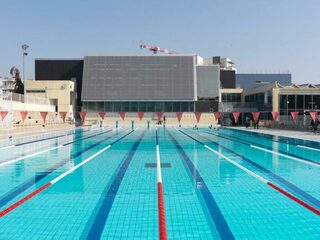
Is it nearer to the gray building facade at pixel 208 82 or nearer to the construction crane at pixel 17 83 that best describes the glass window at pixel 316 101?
the gray building facade at pixel 208 82

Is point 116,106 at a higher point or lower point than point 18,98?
lower

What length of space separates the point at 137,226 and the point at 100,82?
4495cm

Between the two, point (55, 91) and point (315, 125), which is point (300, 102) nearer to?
point (315, 125)

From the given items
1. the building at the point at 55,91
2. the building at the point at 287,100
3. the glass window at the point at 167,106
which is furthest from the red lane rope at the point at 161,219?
the glass window at the point at 167,106

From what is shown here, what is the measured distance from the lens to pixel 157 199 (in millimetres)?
6418

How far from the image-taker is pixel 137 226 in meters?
4.99

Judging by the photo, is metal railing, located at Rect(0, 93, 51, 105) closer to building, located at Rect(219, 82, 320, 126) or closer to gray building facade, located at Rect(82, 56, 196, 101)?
gray building facade, located at Rect(82, 56, 196, 101)

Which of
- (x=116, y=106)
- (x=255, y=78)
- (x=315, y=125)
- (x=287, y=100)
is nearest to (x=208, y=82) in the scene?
(x=116, y=106)

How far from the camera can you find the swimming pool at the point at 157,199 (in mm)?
4852

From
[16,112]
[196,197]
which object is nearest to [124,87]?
[16,112]

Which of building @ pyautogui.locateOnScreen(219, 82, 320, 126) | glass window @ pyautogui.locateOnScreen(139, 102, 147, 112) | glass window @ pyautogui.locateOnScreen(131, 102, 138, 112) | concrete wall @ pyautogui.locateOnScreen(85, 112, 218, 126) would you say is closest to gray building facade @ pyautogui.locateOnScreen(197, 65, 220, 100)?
concrete wall @ pyautogui.locateOnScreen(85, 112, 218, 126)

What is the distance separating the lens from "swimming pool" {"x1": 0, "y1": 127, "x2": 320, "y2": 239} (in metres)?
4.85

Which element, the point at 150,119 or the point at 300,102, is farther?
the point at 150,119

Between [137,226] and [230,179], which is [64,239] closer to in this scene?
[137,226]
